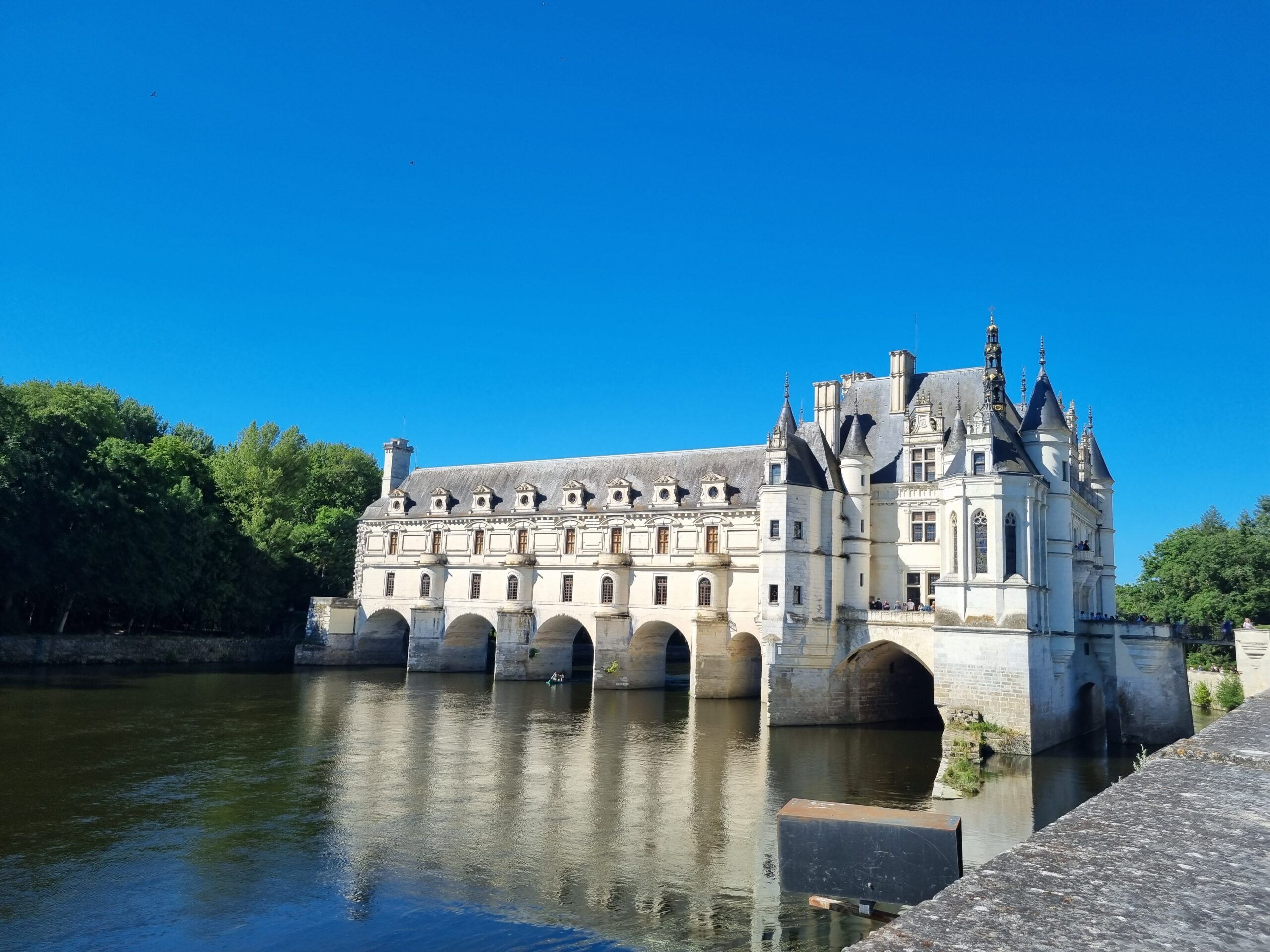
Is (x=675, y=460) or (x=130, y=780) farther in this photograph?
(x=675, y=460)

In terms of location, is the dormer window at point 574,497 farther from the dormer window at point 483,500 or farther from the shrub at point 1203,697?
the shrub at point 1203,697

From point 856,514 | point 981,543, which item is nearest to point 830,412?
point 856,514

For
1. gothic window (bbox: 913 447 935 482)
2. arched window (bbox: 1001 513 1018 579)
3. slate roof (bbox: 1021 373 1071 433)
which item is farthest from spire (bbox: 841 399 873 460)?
arched window (bbox: 1001 513 1018 579)

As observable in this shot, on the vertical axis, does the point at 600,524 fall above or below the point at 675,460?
below

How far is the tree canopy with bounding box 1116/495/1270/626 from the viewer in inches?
1563

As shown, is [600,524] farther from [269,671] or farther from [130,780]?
[130,780]

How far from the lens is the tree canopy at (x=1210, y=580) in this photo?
130 ft

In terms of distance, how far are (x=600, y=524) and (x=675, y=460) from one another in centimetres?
495

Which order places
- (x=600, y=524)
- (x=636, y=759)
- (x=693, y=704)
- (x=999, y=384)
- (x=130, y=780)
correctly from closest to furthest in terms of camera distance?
(x=130, y=780), (x=636, y=759), (x=999, y=384), (x=693, y=704), (x=600, y=524)

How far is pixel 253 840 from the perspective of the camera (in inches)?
632

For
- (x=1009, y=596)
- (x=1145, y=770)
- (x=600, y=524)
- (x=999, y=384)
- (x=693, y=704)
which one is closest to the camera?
(x=1145, y=770)

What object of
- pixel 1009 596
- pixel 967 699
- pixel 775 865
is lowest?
pixel 775 865

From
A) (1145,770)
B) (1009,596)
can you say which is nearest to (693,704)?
(1009,596)

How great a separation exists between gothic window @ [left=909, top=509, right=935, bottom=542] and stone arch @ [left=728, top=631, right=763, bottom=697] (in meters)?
9.04
